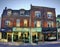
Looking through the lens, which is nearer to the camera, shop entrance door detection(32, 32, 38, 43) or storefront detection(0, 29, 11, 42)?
storefront detection(0, 29, 11, 42)

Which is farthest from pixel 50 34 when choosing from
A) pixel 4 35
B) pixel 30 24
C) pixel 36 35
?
pixel 4 35

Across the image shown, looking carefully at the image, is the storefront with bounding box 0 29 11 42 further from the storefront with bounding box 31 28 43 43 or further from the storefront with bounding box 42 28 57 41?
the storefront with bounding box 42 28 57 41

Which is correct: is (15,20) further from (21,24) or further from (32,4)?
(32,4)

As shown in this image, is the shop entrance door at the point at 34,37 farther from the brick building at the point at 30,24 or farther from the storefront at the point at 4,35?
the storefront at the point at 4,35

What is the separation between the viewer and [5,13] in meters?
2.11

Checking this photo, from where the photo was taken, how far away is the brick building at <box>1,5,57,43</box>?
2.06 meters

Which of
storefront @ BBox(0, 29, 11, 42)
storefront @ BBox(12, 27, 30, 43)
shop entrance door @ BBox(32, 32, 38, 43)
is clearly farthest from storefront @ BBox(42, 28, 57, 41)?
storefront @ BBox(0, 29, 11, 42)

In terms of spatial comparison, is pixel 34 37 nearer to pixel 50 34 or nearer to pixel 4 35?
pixel 50 34

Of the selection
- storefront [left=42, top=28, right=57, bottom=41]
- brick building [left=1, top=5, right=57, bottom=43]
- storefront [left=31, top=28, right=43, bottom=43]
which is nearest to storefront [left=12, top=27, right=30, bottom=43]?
brick building [left=1, top=5, right=57, bottom=43]

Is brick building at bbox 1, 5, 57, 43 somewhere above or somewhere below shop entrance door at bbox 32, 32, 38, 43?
above

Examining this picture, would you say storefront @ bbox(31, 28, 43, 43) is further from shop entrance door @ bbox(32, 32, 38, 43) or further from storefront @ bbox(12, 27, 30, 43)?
storefront @ bbox(12, 27, 30, 43)

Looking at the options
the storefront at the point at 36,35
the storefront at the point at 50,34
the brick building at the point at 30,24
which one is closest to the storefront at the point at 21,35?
the brick building at the point at 30,24

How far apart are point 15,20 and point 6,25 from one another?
199mm

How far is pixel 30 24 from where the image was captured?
84.4 inches
